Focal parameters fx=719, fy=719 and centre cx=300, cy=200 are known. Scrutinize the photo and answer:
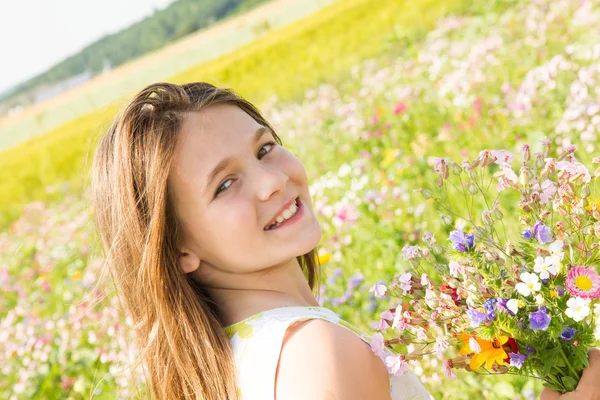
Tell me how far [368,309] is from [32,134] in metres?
24.4

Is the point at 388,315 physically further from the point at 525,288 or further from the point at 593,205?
the point at 593,205

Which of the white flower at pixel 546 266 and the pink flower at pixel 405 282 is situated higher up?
the white flower at pixel 546 266

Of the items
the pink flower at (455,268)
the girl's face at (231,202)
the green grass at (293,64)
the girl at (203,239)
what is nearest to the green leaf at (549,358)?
the pink flower at (455,268)

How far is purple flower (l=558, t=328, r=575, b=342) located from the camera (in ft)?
4.66

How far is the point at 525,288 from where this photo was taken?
53.4 inches

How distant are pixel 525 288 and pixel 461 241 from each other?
155mm

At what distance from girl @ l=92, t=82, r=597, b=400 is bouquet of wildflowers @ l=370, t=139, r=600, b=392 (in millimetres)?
338

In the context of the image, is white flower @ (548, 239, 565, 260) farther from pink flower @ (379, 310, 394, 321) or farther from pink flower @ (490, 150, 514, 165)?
pink flower @ (379, 310, 394, 321)

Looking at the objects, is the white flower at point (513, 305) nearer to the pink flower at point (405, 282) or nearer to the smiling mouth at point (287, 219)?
the pink flower at point (405, 282)

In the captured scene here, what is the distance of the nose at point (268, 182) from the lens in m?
1.94

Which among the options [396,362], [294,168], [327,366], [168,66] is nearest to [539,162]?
[396,362]

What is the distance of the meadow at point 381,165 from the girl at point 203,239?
279 mm

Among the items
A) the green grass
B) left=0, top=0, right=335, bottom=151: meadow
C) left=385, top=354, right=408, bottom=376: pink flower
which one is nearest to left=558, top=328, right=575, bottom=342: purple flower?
left=385, top=354, right=408, bottom=376: pink flower

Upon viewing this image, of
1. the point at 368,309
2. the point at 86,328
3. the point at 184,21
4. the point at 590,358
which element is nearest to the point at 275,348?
the point at 590,358
